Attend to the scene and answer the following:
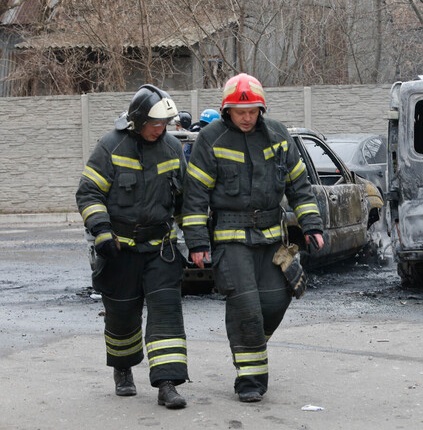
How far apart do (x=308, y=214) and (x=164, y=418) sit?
1.54 metres

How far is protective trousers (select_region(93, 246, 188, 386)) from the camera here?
21.5ft

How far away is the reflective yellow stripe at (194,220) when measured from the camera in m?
6.67

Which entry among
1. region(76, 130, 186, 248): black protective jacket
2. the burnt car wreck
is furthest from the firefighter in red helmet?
the burnt car wreck

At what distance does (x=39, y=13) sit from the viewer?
2877 cm

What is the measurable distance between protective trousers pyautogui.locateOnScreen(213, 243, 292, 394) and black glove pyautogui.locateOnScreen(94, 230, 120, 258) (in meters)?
0.64

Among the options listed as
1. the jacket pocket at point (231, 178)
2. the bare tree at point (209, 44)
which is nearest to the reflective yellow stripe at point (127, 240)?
the jacket pocket at point (231, 178)

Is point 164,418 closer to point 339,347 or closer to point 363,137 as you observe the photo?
point 339,347

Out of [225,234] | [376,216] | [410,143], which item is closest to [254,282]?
[225,234]

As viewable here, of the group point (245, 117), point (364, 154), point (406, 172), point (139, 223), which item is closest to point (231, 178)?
point (245, 117)

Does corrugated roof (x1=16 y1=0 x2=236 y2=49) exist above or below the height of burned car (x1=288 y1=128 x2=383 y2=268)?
above

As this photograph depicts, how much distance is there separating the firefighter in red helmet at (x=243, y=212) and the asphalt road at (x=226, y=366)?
434 mm

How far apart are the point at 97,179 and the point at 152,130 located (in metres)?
0.42

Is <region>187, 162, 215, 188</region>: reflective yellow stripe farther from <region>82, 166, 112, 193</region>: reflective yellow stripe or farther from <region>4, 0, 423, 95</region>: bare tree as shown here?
<region>4, 0, 423, 95</region>: bare tree

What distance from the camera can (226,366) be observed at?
7609mm
